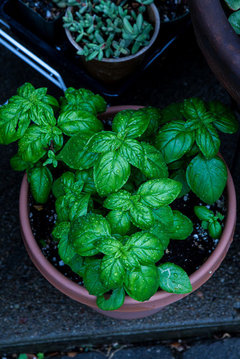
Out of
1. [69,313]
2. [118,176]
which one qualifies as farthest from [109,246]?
[69,313]

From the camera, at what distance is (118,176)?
1.13 meters

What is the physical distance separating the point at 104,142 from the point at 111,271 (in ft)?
1.01

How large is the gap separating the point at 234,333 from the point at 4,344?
826 mm

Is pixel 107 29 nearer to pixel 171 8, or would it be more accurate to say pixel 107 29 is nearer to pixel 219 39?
pixel 171 8

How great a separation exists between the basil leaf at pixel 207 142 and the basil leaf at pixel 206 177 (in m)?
0.05

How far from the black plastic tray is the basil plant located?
0.40 meters

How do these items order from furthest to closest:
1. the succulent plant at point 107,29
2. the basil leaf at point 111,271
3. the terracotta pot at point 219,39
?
the succulent plant at point 107,29, the basil leaf at point 111,271, the terracotta pot at point 219,39

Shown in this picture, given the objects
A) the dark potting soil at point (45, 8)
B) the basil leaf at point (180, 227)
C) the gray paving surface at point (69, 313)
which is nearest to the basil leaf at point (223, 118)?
the basil leaf at point (180, 227)

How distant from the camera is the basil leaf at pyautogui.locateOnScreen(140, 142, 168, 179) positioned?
1182mm

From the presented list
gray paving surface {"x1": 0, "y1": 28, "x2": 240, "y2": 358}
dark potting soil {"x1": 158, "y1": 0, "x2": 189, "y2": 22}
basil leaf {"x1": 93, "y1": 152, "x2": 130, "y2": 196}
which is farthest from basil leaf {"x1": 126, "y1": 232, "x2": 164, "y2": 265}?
dark potting soil {"x1": 158, "y1": 0, "x2": 189, "y2": 22}

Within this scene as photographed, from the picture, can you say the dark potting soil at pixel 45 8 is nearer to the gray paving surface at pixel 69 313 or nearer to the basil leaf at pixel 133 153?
the gray paving surface at pixel 69 313

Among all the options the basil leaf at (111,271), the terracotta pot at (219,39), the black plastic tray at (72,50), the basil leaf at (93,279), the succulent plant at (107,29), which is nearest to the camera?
the terracotta pot at (219,39)

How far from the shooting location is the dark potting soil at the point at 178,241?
1447mm

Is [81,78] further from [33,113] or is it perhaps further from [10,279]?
[10,279]
